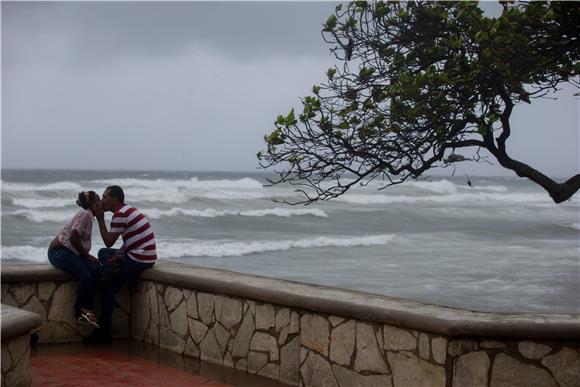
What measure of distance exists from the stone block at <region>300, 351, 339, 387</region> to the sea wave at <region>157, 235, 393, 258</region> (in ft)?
53.3

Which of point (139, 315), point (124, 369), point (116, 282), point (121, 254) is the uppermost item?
point (121, 254)

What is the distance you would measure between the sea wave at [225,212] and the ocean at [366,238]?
2.1 inches

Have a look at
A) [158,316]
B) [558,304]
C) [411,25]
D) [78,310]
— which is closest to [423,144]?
[411,25]

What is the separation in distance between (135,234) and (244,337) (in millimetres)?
1423

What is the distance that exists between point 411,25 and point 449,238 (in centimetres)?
2287

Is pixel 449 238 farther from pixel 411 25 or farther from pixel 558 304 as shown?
pixel 411 25

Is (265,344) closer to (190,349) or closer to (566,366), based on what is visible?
(190,349)

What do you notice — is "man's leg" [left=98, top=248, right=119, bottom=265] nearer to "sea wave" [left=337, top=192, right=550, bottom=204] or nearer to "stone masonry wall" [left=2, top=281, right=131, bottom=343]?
"stone masonry wall" [left=2, top=281, right=131, bottom=343]

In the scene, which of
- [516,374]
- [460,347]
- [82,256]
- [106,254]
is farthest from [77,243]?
[516,374]

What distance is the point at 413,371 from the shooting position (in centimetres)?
459

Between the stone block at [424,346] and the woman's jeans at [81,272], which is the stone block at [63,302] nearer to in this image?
the woman's jeans at [81,272]

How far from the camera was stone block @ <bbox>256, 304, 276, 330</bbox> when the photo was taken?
18.0 ft

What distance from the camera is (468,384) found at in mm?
4367

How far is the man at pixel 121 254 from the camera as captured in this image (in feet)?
21.2
